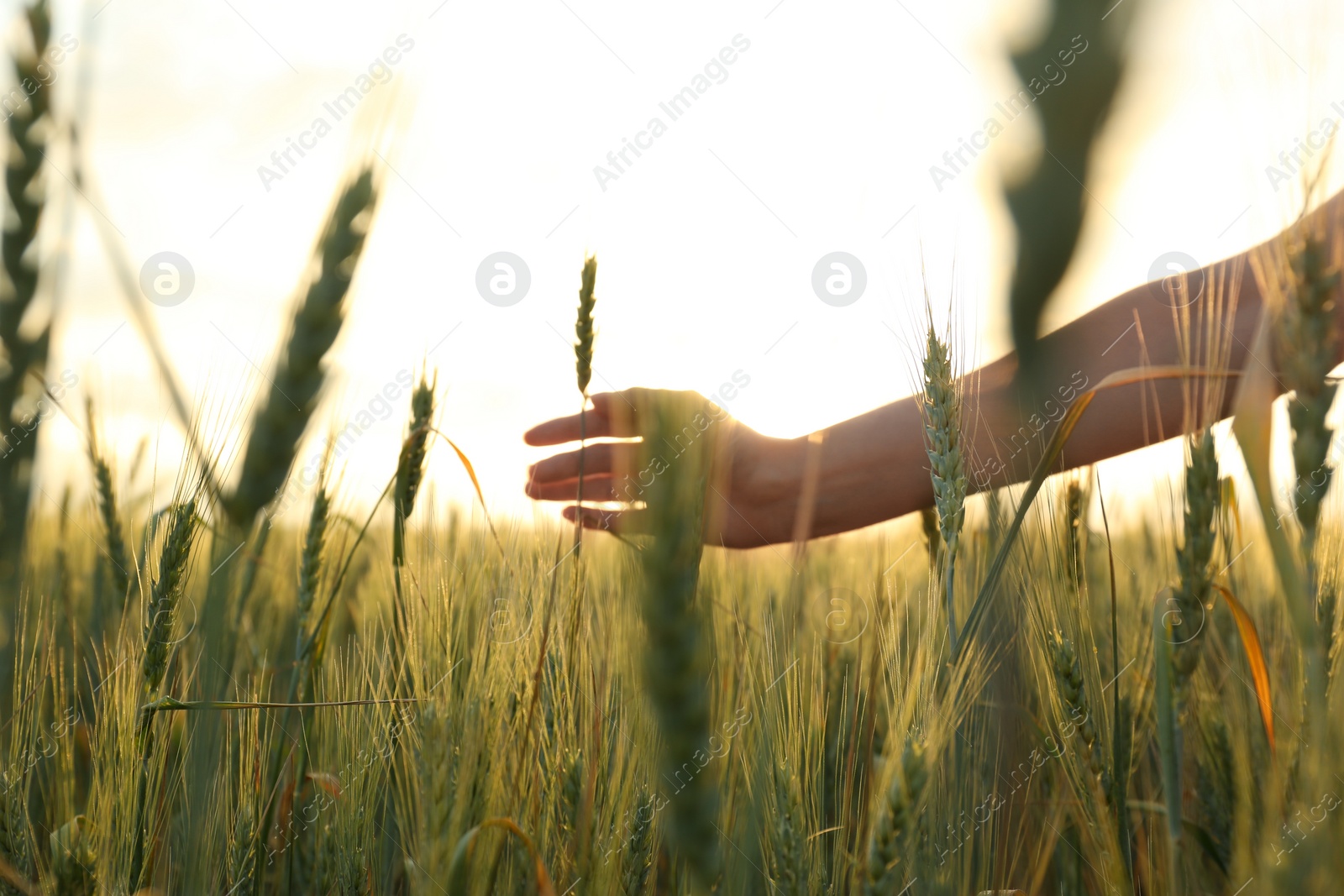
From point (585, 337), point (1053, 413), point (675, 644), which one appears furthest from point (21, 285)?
point (1053, 413)

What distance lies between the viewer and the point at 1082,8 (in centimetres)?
185

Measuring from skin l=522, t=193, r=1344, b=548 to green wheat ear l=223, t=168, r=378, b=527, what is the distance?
42 cm

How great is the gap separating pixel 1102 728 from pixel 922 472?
100 centimetres

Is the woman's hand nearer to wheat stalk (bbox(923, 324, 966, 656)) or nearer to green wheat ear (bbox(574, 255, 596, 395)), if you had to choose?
green wheat ear (bbox(574, 255, 596, 395))

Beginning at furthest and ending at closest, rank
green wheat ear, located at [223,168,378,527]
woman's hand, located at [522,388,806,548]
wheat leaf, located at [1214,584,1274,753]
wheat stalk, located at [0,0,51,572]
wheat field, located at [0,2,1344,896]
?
woman's hand, located at [522,388,806,548], wheat stalk, located at [0,0,51,572], wheat leaf, located at [1214,584,1274,753], green wheat ear, located at [223,168,378,527], wheat field, located at [0,2,1344,896]

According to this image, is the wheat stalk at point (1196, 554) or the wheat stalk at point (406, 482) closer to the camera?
the wheat stalk at point (1196, 554)

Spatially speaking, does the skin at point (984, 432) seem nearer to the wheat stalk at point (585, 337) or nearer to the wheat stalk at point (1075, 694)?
the wheat stalk at point (585, 337)

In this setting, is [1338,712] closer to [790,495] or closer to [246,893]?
[246,893]

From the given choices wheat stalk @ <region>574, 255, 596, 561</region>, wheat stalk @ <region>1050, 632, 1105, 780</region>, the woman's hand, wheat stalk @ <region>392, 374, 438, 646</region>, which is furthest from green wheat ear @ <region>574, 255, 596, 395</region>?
wheat stalk @ <region>1050, 632, 1105, 780</region>

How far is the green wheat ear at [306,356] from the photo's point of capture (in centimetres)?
88

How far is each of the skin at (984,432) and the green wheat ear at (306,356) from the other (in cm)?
42

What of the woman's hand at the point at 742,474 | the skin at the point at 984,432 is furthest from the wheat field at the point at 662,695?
the woman's hand at the point at 742,474

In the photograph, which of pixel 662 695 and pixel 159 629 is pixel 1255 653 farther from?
pixel 159 629

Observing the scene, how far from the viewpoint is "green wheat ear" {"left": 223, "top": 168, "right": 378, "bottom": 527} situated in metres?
0.88
